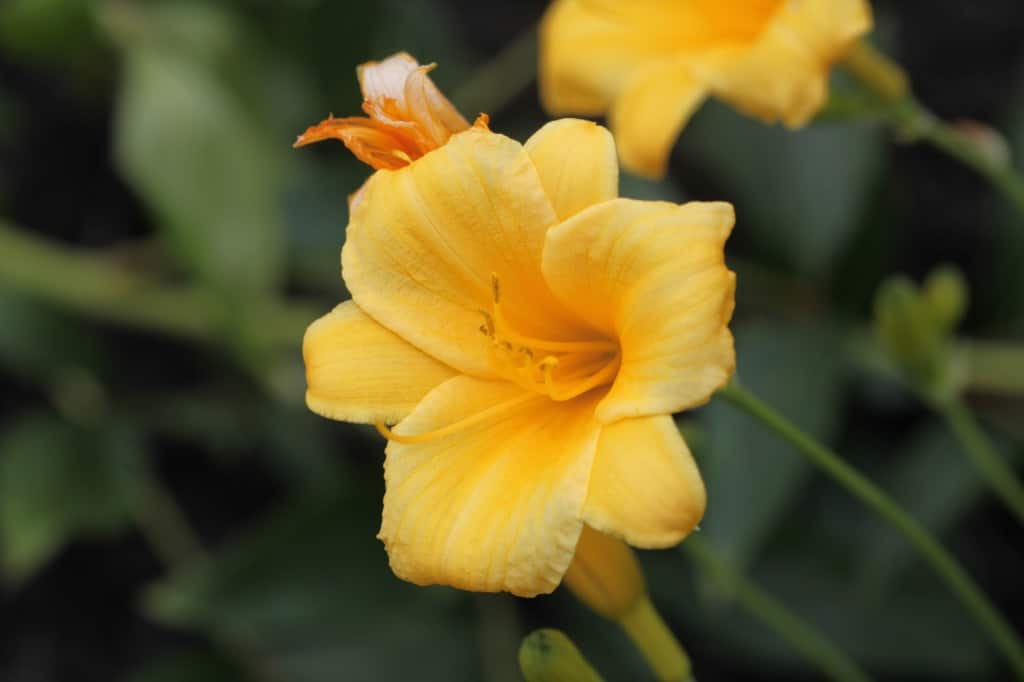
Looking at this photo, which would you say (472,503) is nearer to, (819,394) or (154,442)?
(819,394)

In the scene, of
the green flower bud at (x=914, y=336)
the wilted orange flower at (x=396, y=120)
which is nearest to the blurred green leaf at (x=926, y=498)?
the green flower bud at (x=914, y=336)

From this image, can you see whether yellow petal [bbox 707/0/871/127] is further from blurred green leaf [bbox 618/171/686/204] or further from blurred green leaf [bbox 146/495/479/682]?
blurred green leaf [bbox 146/495/479/682]

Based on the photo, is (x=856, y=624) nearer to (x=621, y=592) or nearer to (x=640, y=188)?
(x=640, y=188)

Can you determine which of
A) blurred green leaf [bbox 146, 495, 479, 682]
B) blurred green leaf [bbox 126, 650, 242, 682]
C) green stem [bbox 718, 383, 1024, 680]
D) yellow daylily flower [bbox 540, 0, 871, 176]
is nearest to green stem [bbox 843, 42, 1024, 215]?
yellow daylily flower [bbox 540, 0, 871, 176]

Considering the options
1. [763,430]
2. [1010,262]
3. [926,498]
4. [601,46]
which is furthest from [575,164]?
[1010,262]

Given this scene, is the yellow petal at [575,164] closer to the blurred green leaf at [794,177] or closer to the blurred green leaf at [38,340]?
the blurred green leaf at [794,177]

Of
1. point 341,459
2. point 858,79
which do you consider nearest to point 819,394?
point 858,79
